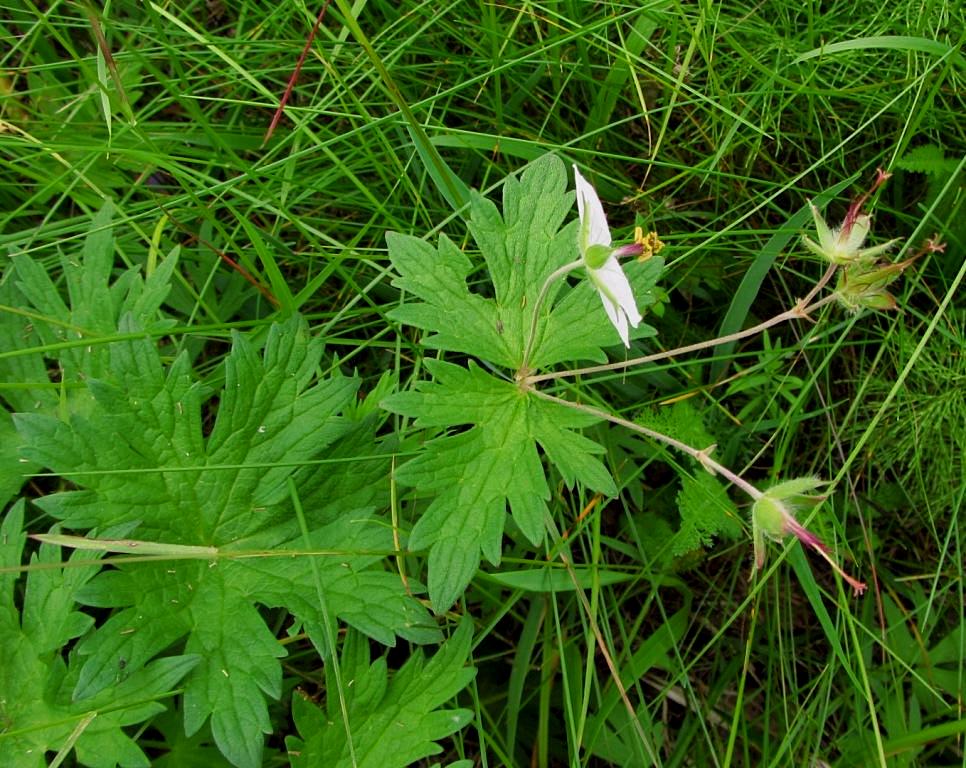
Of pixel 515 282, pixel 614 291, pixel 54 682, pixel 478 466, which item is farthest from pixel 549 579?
pixel 54 682

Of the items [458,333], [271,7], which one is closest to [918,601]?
[458,333]

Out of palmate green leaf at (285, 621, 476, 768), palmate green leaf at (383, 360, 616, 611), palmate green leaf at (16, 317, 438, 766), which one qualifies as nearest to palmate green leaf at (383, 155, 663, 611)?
palmate green leaf at (383, 360, 616, 611)

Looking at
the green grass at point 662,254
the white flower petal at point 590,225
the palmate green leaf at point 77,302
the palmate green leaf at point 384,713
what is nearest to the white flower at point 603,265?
the white flower petal at point 590,225

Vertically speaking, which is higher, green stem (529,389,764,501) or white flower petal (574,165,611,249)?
white flower petal (574,165,611,249)

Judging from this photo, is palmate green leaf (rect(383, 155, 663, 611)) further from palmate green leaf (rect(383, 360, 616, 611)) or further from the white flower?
the white flower

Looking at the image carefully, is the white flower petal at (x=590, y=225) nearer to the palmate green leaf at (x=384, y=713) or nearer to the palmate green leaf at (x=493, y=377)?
the palmate green leaf at (x=493, y=377)
